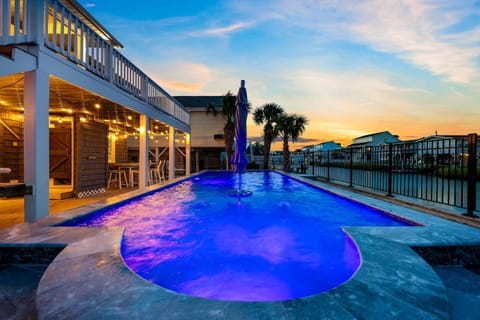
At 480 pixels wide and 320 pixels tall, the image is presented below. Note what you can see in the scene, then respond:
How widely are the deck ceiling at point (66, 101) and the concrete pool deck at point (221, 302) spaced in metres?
4.07

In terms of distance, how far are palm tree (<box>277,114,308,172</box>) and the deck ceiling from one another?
11.8 metres

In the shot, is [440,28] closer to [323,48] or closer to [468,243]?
[323,48]

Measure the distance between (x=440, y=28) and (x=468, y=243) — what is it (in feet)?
33.2

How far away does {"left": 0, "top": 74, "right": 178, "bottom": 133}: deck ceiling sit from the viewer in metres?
5.10

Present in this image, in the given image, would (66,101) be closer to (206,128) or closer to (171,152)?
(171,152)

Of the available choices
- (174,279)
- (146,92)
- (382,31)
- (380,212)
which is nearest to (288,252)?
(174,279)

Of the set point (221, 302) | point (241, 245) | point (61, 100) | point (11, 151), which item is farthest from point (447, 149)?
point (11, 151)

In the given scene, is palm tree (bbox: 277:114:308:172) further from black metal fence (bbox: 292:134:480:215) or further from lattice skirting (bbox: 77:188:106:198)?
lattice skirting (bbox: 77:188:106:198)

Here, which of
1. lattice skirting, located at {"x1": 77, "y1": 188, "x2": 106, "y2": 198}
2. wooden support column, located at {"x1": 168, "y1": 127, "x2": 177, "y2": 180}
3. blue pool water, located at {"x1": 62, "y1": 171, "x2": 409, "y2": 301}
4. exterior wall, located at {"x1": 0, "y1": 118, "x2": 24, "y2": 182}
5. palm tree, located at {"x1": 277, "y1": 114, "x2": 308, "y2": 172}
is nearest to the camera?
Result: blue pool water, located at {"x1": 62, "y1": 171, "x2": 409, "y2": 301}

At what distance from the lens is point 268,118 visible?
19.1 metres

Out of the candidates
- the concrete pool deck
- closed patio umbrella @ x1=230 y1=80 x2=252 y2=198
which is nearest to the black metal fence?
the concrete pool deck

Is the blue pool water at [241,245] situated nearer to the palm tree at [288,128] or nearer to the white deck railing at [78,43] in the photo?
the white deck railing at [78,43]

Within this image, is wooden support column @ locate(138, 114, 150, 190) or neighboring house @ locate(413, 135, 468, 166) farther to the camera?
wooden support column @ locate(138, 114, 150, 190)

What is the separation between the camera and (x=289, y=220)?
14.9ft
